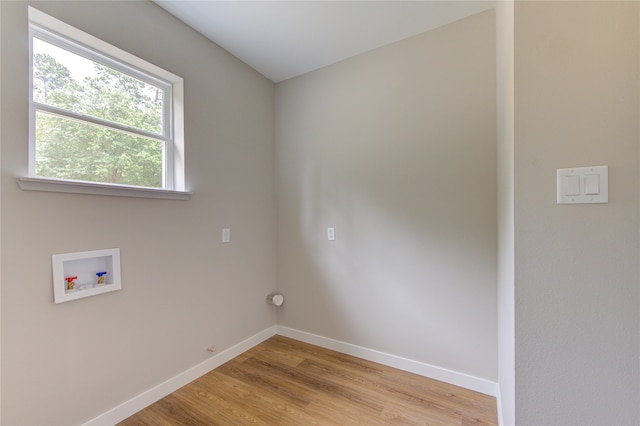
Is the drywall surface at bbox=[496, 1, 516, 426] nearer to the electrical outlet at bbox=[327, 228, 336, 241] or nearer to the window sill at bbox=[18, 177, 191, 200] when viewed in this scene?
the electrical outlet at bbox=[327, 228, 336, 241]

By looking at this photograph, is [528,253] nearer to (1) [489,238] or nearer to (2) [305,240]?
(1) [489,238]


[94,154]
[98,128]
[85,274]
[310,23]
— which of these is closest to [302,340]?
[85,274]

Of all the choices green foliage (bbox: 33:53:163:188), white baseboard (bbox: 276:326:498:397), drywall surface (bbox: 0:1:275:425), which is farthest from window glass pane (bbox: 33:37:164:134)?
white baseboard (bbox: 276:326:498:397)

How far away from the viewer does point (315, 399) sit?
1791 millimetres

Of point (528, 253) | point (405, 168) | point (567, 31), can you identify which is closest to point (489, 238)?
point (405, 168)

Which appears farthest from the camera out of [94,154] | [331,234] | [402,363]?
[331,234]

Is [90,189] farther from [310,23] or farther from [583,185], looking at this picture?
[583,185]

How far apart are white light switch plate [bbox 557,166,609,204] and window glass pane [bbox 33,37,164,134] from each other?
2.29 m

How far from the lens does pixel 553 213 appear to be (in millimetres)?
875

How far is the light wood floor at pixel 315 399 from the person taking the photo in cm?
161

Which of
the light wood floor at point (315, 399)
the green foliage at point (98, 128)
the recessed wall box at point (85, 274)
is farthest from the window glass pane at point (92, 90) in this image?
the light wood floor at point (315, 399)

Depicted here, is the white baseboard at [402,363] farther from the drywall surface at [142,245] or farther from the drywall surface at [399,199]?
→ the drywall surface at [142,245]

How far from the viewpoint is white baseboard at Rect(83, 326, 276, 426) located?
1546 mm

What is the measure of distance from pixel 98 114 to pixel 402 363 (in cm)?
276
